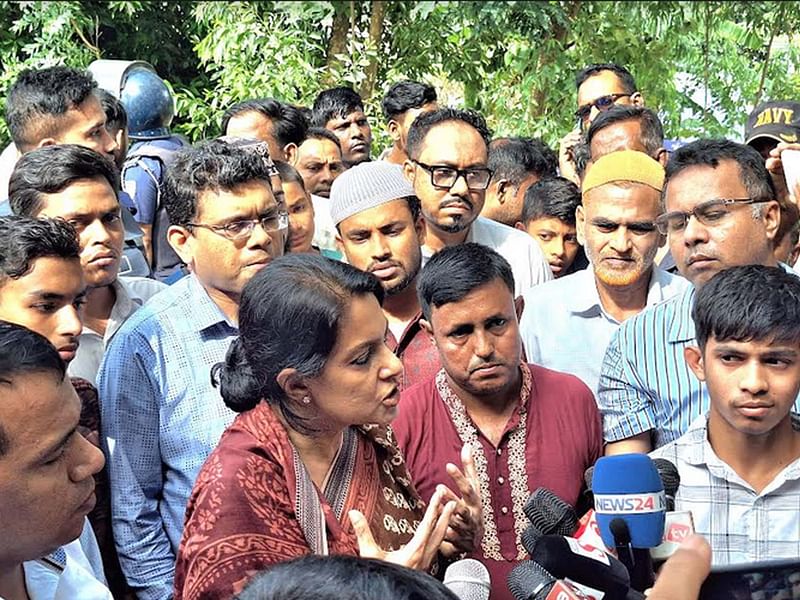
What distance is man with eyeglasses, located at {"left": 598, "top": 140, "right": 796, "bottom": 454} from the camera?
3.27 metres

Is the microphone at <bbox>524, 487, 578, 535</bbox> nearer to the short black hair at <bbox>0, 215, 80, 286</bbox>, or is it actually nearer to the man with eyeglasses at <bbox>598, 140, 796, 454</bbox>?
the man with eyeglasses at <bbox>598, 140, 796, 454</bbox>

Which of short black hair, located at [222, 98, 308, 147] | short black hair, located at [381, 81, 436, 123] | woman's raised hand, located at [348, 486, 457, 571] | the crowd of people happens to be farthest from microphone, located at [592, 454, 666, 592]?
short black hair, located at [381, 81, 436, 123]

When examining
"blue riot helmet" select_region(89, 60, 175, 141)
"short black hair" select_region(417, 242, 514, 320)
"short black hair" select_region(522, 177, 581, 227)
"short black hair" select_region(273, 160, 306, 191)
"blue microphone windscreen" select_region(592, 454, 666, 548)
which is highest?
"blue riot helmet" select_region(89, 60, 175, 141)

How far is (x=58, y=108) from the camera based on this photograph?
14.5 feet

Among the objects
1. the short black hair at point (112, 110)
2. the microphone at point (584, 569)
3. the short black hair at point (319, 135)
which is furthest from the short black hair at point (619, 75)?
the microphone at point (584, 569)

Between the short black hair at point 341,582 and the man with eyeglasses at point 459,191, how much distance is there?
127 inches

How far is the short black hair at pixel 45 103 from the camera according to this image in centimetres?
436

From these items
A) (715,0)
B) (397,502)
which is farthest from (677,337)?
(715,0)

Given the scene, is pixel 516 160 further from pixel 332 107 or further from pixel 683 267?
pixel 683 267

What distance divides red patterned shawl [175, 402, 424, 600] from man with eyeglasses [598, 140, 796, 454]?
3.24 feet

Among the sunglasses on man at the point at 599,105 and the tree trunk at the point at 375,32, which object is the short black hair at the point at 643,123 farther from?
the tree trunk at the point at 375,32

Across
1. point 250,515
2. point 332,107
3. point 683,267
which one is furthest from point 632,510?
point 332,107

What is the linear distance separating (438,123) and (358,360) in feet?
8.01

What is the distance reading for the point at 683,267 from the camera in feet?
11.7
